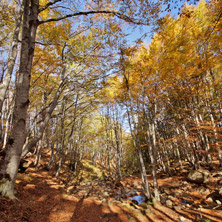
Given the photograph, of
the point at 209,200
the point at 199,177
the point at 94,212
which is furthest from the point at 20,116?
the point at 199,177

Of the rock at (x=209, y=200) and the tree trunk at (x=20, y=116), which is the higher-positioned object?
the tree trunk at (x=20, y=116)

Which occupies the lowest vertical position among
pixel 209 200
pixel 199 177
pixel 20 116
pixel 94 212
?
pixel 209 200

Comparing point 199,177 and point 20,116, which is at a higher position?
point 20,116

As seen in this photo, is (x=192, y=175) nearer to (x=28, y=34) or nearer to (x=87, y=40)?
(x=87, y=40)

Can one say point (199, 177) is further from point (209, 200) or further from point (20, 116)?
point (20, 116)

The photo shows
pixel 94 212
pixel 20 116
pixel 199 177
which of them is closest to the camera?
pixel 20 116

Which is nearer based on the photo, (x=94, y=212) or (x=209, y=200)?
(x=94, y=212)

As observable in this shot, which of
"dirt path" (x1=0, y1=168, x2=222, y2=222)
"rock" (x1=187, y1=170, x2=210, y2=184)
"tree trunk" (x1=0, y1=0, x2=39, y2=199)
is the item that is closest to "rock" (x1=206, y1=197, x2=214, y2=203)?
"dirt path" (x1=0, y1=168, x2=222, y2=222)

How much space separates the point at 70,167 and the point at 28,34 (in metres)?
16.5

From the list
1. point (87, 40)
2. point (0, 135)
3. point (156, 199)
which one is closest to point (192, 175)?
point (156, 199)

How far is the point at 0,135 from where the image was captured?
14.5 meters

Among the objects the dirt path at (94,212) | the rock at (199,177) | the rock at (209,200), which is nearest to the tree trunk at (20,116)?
the dirt path at (94,212)

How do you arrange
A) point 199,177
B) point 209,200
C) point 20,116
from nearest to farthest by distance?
point 20,116 → point 209,200 → point 199,177

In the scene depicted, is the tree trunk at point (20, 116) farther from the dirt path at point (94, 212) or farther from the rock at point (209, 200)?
the rock at point (209, 200)
